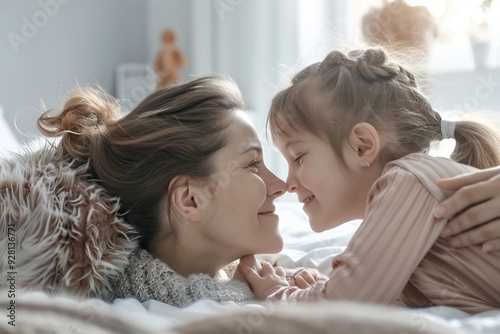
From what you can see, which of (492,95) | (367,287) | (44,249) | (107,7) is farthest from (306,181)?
(107,7)

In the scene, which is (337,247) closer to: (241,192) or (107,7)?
(241,192)

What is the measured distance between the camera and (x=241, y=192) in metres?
1.49

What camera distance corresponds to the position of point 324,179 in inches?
62.4

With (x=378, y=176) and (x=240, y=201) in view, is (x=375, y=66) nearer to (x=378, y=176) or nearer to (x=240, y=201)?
(x=378, y=176)

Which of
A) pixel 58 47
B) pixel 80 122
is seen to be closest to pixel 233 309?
pixel 80 122

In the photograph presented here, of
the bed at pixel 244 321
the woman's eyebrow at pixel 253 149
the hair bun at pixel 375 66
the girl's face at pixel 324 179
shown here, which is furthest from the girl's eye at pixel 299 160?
the bed at pixel 244 321

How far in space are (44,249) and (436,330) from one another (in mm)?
768

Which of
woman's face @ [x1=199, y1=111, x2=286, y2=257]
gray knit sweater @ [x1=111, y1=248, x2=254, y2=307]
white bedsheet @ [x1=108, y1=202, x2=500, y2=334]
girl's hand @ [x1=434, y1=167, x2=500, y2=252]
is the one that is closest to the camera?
white bedsheet @ [x1=108, y1=202, x2=500, y2=334]

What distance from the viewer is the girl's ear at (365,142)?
1525 millimetres

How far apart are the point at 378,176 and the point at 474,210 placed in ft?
1.28

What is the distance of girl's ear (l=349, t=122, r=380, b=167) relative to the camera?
60.1 inches

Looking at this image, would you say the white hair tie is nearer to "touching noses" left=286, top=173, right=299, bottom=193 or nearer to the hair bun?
the hair bun

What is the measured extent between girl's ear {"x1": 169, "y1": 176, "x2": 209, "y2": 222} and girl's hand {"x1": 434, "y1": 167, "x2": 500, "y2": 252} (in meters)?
0.48

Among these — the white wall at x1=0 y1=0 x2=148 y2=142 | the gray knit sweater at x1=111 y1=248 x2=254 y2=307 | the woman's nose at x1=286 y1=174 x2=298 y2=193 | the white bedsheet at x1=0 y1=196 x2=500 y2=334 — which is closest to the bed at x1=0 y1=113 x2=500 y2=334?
Result: the white bedsheet at x1=0 y1=196 x2=500 y2=334
